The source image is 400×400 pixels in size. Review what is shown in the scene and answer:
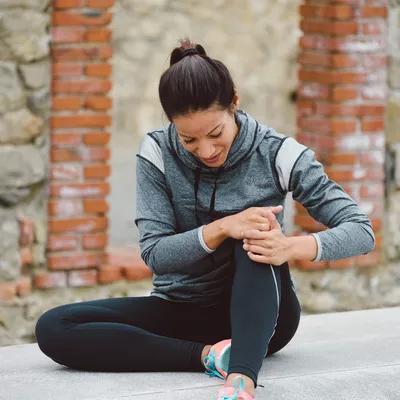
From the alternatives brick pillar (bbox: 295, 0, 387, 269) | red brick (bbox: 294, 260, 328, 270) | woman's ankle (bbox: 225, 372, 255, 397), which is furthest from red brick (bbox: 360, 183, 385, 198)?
woman's ankle (bbox: 225, 372, 255, 397)

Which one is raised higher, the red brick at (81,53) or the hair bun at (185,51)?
the red brick at (81,53)

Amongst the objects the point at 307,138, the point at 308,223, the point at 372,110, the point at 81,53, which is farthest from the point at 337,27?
the point at 81,53

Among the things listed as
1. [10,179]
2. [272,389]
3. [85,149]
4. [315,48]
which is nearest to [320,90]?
[315,48]

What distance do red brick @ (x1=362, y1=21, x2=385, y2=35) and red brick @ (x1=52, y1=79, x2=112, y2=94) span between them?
1264 millimetres

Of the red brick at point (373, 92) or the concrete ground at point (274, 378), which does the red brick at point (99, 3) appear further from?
the concrete ground at point (274, 378)

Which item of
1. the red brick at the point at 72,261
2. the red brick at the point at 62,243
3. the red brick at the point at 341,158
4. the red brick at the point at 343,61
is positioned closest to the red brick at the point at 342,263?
the red brick at the point at 341,158

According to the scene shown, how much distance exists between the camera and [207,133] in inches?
112

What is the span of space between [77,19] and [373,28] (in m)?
1.42

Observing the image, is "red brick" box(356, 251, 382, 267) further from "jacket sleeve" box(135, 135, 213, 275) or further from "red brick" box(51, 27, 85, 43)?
"jacket sleeve" box(135, 135, 213, 275)

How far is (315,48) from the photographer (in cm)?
493

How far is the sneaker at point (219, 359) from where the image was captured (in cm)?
292

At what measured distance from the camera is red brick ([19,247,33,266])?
439 cm

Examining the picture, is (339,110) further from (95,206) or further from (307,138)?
(95,206)

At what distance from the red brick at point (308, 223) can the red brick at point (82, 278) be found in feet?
3.43
